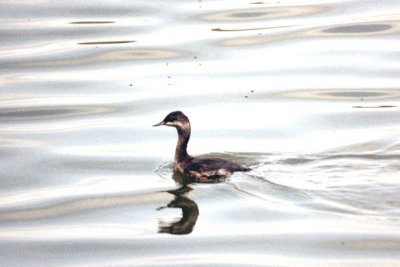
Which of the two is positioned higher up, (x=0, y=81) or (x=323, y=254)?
(x=0, y=81)

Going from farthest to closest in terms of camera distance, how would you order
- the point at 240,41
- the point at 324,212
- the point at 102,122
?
1. the point at 240,41
2. the point at 102,122
3. the point at 324,212

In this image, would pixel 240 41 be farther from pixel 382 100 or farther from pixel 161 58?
pixel 382 100

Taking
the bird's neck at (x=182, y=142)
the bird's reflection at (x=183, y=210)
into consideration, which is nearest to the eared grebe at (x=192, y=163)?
the bird's neck at (x=182, y=142)

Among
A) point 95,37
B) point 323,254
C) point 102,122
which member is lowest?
point 323,254

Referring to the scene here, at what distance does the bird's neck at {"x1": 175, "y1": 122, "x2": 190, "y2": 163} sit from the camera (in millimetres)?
12715

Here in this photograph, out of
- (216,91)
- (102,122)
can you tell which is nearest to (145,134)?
(102,122)

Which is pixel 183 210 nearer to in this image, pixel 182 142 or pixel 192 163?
pixel 192 163

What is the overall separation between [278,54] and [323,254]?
705 centimetres

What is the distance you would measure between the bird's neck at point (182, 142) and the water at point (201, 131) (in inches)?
9.9


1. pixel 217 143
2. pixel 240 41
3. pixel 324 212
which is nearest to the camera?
pixel 324 212

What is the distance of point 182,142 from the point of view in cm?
1284

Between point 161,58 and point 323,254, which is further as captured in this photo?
point 161,58

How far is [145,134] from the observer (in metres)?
13.9

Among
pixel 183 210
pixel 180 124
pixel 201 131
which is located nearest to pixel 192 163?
pixel 180 124
